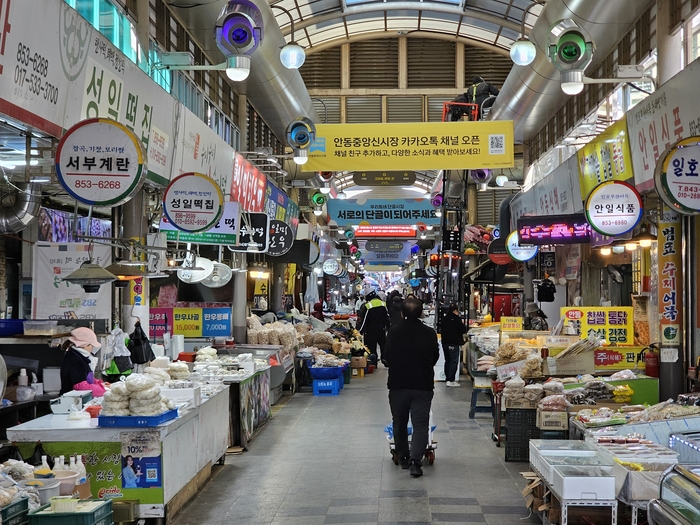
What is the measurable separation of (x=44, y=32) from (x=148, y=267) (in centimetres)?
392

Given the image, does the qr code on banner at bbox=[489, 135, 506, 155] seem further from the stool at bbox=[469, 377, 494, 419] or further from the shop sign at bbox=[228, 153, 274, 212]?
the shop sign at bbox=[228, 153, 274, 212]

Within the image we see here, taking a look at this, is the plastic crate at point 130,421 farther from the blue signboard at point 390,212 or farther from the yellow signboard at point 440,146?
the blue signboard at point 390,212

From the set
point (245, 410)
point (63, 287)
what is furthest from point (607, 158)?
point (63, 287)

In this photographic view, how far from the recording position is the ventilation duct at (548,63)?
1138 cm

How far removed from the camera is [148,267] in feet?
33.6

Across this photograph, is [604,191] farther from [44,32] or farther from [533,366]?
[44,32]

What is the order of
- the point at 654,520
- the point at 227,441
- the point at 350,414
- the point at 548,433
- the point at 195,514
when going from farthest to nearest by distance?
the point at 350,414
the point at 227,441
the point at 548,433
the point at 195,514
the point at 654,520

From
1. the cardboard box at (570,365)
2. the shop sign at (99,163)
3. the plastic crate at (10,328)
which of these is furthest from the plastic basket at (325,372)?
the shop sign at (99,163)

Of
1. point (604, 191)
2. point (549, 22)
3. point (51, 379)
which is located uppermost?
point (549, 22)

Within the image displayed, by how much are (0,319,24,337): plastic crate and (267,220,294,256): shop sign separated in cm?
654

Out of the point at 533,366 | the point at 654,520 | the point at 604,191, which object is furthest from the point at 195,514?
the point at 604,191

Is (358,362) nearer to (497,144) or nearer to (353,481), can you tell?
(497,144)

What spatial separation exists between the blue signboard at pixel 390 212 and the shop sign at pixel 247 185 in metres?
9.28

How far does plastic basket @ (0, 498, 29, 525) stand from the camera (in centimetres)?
471
